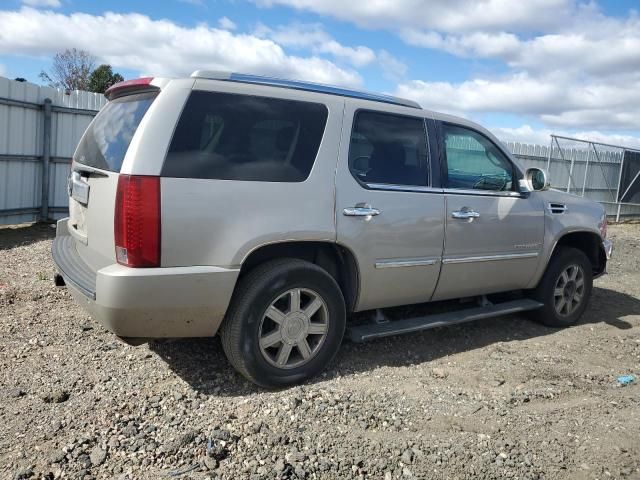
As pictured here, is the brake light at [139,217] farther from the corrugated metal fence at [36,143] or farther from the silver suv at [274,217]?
the corrugated metal fence at [36,143]

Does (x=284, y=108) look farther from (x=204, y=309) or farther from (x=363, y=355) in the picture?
(x=363, y=355)

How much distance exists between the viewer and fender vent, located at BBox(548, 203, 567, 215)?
531 centimetres

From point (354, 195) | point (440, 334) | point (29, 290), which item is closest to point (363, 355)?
point (440, 334)

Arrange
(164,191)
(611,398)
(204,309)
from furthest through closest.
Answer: (611,398), (204,309), (164,191)

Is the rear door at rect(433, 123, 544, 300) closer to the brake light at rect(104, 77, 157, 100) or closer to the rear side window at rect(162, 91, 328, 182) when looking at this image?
the rear side window at rect(162, 91, 328, 182)

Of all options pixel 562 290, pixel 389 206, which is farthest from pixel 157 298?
pixel 562 290

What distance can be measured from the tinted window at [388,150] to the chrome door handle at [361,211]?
0.22 metres

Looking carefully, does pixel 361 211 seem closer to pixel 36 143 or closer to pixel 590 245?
pixel 590 245

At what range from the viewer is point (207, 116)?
3453 mm

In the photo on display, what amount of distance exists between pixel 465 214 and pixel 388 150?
0.83 metres

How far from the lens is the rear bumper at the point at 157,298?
3209 millimetres

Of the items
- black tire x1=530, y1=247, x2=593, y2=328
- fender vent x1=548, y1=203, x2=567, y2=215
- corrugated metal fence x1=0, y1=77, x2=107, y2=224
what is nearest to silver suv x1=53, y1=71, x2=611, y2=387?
fender vent x1=548, y1=203, x2=567, y2=215

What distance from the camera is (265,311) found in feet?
11.9

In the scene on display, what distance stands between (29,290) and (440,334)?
3.96 meters
